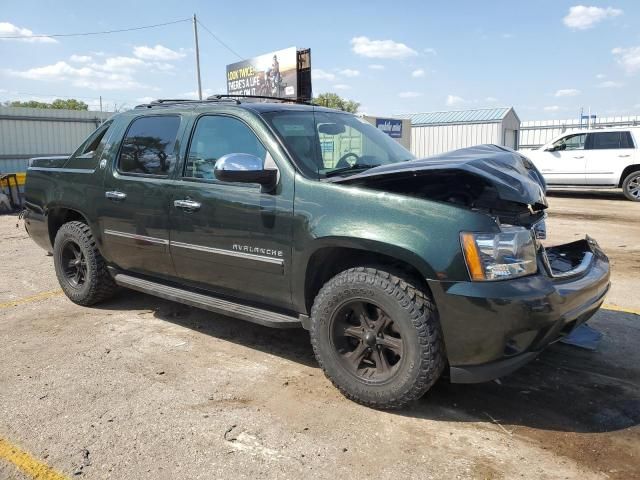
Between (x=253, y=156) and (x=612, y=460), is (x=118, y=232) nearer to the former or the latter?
(x=253, y=156)

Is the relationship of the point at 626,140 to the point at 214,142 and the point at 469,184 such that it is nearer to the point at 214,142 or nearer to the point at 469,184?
the point at 469,184

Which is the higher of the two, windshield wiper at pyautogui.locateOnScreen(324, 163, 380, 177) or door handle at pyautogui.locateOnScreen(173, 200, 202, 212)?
windshield wiper at pyautogui.locateOnScreen(324, 163, 380, 177)

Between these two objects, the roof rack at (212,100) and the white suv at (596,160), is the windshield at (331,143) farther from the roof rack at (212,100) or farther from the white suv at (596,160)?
the white suv at (596,160)

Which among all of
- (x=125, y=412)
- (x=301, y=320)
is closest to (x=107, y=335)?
(x=125, y=412)

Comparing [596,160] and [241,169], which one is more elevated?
[241,169]

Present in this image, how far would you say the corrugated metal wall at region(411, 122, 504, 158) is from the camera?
2809cm

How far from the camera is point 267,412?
322cm

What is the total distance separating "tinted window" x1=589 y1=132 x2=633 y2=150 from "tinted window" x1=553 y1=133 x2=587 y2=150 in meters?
0.23

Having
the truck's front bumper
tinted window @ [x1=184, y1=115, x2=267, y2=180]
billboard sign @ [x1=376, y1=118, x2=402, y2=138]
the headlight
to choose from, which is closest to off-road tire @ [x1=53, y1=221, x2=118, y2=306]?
tinted window @ [x1=184, y1=115, x2=267, y2=180]

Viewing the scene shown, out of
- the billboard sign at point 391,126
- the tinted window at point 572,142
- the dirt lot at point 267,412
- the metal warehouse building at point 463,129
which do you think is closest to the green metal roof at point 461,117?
the metal warehouse building at point 463,129

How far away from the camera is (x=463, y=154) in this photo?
3.69 meters

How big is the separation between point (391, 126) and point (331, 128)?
2066 cm

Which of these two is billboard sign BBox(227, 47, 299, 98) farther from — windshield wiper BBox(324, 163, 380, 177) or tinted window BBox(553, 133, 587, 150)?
windshield wiper BBox(324, 163, 380, 177)

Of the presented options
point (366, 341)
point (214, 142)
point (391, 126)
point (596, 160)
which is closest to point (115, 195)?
point (214, 142)
